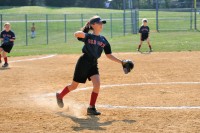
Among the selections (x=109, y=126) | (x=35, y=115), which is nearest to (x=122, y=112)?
(x=109, y=126)

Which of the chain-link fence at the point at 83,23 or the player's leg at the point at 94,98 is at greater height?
the chain-link fence at the point at 83,23

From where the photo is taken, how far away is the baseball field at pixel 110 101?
23.1ft

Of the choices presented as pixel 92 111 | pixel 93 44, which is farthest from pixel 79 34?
pixel 92 111

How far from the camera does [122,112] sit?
26.8 ft

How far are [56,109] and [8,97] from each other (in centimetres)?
198

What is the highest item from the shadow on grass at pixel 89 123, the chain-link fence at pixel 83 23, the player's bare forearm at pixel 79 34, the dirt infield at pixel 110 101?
the chain-link fence at pixel 83 23

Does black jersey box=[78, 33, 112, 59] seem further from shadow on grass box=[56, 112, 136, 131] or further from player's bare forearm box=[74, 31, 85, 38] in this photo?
shadow on grass box=[56, 112, 136, 131]

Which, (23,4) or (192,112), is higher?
(23,4)

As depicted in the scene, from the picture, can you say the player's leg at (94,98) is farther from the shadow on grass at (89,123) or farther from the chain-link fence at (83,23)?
the chain-link fence at (83,23)

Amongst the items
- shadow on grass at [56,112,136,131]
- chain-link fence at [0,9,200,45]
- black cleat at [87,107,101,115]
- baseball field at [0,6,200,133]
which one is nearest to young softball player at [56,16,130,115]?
black cleat at [87,107,101,115]

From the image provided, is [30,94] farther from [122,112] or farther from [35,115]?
[122,112]

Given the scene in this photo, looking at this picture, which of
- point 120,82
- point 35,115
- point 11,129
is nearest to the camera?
point 11,129

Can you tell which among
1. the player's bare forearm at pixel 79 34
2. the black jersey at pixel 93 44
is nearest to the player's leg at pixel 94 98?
the black jersey at pixel 93 44

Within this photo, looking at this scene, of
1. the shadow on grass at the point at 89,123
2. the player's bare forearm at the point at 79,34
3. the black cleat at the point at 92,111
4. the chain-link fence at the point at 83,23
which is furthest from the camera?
the chain-link fence at the point at 83,23
